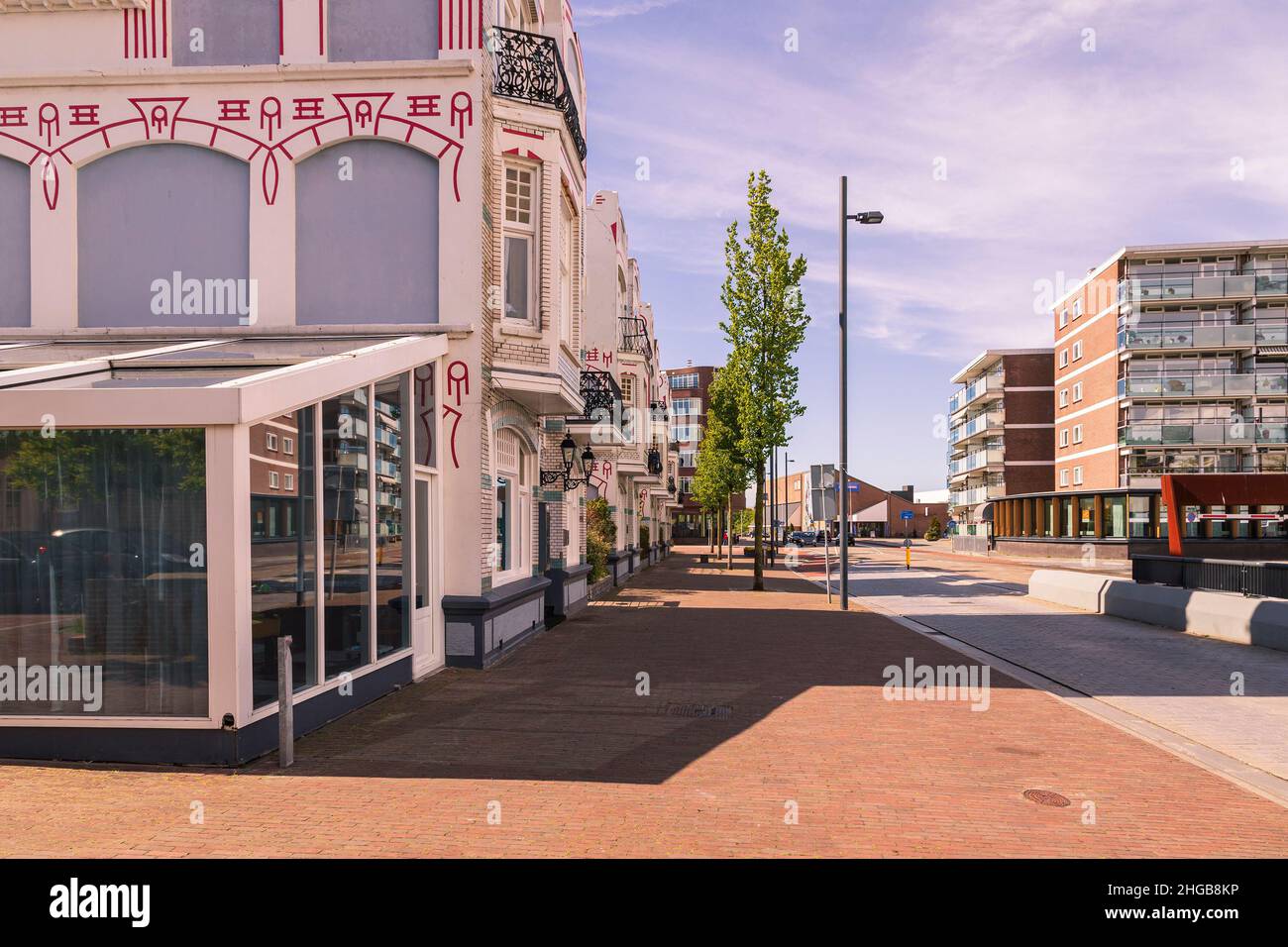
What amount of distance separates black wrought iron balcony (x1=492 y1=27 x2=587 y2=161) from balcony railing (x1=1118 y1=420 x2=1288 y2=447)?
154 feet

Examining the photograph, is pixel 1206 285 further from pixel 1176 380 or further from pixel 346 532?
pixel 346 532

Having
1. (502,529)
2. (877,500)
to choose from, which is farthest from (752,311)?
(877,500)

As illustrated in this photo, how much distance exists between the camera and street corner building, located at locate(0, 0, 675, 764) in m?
6.83

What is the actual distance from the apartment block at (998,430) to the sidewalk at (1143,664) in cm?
4390

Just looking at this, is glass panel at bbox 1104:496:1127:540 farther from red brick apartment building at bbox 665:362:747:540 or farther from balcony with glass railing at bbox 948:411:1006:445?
red brick apartment building at bbox 665:362:747:540

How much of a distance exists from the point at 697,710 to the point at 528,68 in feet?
29.9

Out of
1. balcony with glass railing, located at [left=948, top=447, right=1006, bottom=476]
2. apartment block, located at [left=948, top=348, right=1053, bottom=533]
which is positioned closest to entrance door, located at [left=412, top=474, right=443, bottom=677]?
apartment block, located at [left=948, top=348, right=1053, bottom=533]

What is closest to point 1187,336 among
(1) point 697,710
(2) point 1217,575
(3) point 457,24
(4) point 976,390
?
(4) point 976,390

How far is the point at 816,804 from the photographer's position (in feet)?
19.9

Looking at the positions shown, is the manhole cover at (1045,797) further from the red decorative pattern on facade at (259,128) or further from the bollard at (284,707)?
the red decorative pattern on facade at (259,128)

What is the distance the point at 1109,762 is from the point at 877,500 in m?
116

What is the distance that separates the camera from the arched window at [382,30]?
11289 millimetres

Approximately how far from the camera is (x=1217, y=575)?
1603 centimetres

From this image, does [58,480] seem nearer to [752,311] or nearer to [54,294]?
[54,294]
